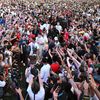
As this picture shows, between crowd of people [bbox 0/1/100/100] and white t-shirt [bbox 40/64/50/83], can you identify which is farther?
white t-shirt [bbox 40/64/50/83]

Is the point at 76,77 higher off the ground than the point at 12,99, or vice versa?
the point at 76,77

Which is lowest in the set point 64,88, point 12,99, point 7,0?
point 12,99

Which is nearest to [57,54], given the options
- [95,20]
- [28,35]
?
[28,35]

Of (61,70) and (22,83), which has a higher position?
(61,70)

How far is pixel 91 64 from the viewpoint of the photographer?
375 inches

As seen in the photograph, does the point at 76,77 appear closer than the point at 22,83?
Yes

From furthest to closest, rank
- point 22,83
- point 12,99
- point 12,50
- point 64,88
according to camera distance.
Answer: point 12,50 < point 22,83 < point 12,99 < point 64,88

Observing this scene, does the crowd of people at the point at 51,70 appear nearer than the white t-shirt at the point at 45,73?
Yes

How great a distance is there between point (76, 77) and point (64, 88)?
46 centimetres

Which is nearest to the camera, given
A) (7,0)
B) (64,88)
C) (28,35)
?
(64,88)

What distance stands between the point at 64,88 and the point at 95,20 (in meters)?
18.1

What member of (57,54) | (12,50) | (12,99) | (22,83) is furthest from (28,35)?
(57,54)

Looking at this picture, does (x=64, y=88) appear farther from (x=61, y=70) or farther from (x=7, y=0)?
(x=7, y=0)

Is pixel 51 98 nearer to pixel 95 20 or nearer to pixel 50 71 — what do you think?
pixel 50 71
